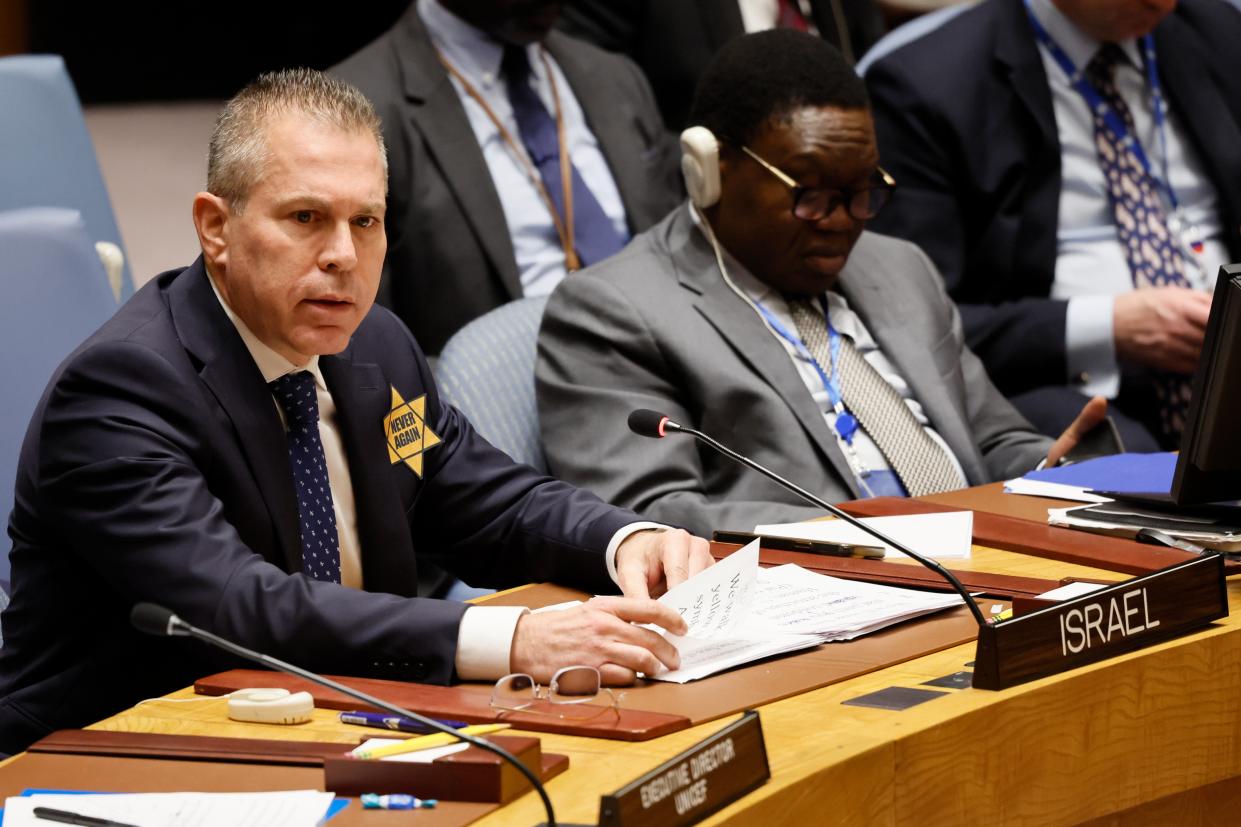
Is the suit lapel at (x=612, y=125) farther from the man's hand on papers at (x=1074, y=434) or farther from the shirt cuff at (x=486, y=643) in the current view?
the shirt cuff at (x=486, y=643)

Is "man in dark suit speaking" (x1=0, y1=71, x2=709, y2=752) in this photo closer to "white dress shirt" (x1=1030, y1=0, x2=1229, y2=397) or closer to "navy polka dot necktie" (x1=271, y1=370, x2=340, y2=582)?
"navy polka dot necktie" (x1=271, y1=370, x2=340, y2=582)

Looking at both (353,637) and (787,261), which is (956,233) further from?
(353,637)

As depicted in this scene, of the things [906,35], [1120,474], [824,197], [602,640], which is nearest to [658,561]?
[602,640]

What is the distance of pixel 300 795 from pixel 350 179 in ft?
2.57

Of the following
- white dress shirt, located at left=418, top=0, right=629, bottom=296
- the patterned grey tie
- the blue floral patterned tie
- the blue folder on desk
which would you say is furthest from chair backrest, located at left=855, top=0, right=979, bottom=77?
the blue folder on desk

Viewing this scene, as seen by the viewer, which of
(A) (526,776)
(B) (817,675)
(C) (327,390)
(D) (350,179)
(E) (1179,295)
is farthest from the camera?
(E) (1179,295)

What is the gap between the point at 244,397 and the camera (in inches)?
74.0

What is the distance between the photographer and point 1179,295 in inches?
132

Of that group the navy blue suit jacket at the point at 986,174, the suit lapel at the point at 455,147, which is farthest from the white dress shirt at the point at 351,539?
the navy blue suit jacket at the point at 986,174

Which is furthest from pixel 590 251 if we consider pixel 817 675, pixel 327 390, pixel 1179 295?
pixel 817 675

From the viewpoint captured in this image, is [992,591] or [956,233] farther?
[956,233]

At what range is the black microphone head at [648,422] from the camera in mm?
1984

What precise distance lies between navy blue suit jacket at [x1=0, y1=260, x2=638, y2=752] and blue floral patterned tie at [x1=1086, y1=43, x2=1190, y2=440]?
1.87 m

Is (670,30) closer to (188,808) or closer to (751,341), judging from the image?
(751,341)
